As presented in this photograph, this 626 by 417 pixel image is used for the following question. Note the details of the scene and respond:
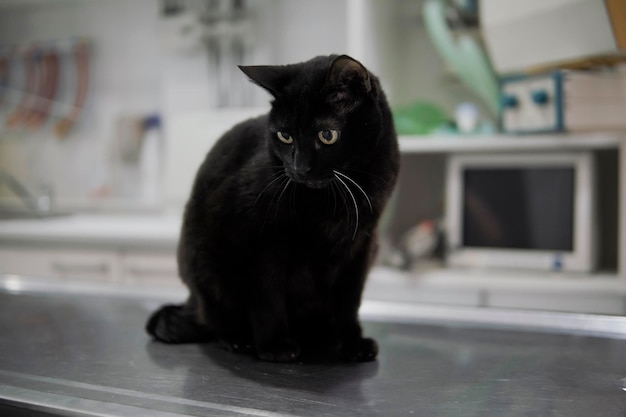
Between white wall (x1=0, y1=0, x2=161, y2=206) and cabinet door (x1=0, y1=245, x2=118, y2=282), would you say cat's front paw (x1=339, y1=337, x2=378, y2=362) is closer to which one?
cabinet door (x1=0, y1=245, x2=118, y2=282)

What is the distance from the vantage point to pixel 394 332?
0.84m

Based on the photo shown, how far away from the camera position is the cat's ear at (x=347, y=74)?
1.89 feet

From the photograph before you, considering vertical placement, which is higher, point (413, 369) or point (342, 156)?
point (342, 156)

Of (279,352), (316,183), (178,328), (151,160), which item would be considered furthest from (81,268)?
(316,183)

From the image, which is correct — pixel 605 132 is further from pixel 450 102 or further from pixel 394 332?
pixel 394 332

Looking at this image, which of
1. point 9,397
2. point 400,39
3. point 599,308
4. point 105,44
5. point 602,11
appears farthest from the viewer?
point 105,44

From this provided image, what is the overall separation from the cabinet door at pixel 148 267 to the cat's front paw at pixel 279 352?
3.38 feet

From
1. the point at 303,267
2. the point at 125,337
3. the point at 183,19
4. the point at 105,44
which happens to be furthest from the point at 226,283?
the point at 105,44

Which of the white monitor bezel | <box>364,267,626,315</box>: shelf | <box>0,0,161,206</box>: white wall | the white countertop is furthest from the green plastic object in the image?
<box>0,0,161,206</box>: white wall

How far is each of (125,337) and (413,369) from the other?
419 millimetres

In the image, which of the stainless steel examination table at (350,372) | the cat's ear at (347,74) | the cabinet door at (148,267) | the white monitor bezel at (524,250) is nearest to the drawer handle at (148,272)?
the cabinet door at (148,267)

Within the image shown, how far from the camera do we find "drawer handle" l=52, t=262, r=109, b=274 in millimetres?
1751

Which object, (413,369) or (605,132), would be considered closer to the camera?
(413,369)

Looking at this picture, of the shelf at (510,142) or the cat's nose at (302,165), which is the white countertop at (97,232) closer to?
the shelf at (510,142)
